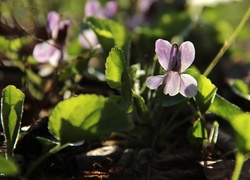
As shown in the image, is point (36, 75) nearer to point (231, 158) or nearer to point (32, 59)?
point (32, 59)

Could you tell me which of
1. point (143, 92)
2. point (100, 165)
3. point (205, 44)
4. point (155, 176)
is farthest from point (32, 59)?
point (205, 44)

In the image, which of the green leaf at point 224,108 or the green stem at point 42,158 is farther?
the green leaf at point 224,108

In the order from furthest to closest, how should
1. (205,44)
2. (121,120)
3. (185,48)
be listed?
(205,44) < (185,48) < (121,120)

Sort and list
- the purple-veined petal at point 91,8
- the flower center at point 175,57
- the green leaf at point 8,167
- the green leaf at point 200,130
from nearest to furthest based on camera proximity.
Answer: the green leaf at point 8,167
the flower center at point 175,57
the green leaf at point 200,130
the purple-veined petal at point 91,8

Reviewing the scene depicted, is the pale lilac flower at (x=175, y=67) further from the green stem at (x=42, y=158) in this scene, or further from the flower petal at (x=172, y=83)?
the green stem at (x=42, y=158)

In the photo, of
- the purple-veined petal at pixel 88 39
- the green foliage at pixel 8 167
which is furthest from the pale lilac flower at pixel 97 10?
the green foliage at pixel 8 167

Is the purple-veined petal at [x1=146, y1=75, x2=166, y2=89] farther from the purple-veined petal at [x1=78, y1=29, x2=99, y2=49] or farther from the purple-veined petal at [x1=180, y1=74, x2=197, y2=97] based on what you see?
the purple-veined petal at [x1=78, y1=29, x2=99, y2=49]
